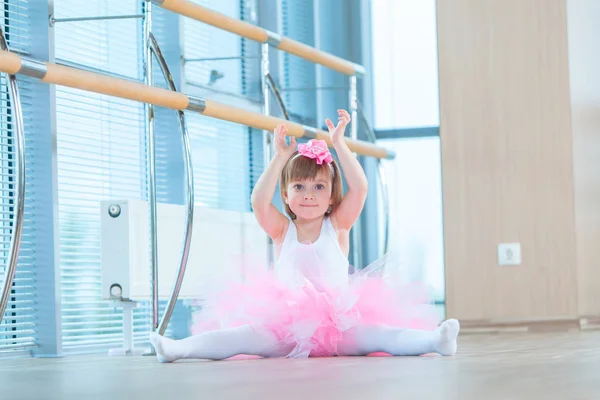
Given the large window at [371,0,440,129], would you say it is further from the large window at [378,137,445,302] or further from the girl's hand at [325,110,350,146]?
the girl's hand at [325,110,350,146]

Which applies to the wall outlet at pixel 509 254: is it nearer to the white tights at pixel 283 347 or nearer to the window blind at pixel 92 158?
the window blind at pixel 92 158

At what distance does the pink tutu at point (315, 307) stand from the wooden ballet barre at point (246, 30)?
67 centimetres

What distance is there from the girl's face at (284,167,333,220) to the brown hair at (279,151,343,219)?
1cm

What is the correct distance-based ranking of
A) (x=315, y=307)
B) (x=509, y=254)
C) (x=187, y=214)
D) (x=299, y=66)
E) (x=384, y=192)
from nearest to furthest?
(x=315, y=307) < (x=187, y=214) < (x=384, y=192) < (x=509, y=254) < (x=299, y=66)

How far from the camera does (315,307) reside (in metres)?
2.01

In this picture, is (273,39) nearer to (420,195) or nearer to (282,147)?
(282,147)

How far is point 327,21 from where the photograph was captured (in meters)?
4.48

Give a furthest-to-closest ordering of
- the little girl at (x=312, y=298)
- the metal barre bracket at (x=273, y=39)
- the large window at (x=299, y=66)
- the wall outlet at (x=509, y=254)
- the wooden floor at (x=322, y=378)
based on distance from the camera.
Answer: the large window at (x=299, y=66) → the wall outlet at (x=509, y=254) → the metal barre bracket at (x=273, y=39) → the little girl at (x=312, y=298) → the wooden floor at (x=322, y=378)

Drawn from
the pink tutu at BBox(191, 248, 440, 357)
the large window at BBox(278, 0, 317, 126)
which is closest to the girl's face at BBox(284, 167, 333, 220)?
the pink tutu at BBox(191, 248, 440, 357)

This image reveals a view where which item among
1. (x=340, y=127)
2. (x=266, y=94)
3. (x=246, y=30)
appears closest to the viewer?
(x=340, y=127)

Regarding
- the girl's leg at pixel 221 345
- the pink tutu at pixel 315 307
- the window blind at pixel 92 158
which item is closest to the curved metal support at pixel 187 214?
the pink tutu at pixel 315 307

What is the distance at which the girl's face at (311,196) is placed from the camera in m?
2.36

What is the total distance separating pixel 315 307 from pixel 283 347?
3.9 inches

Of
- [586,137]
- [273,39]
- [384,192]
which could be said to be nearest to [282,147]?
[273,39]
